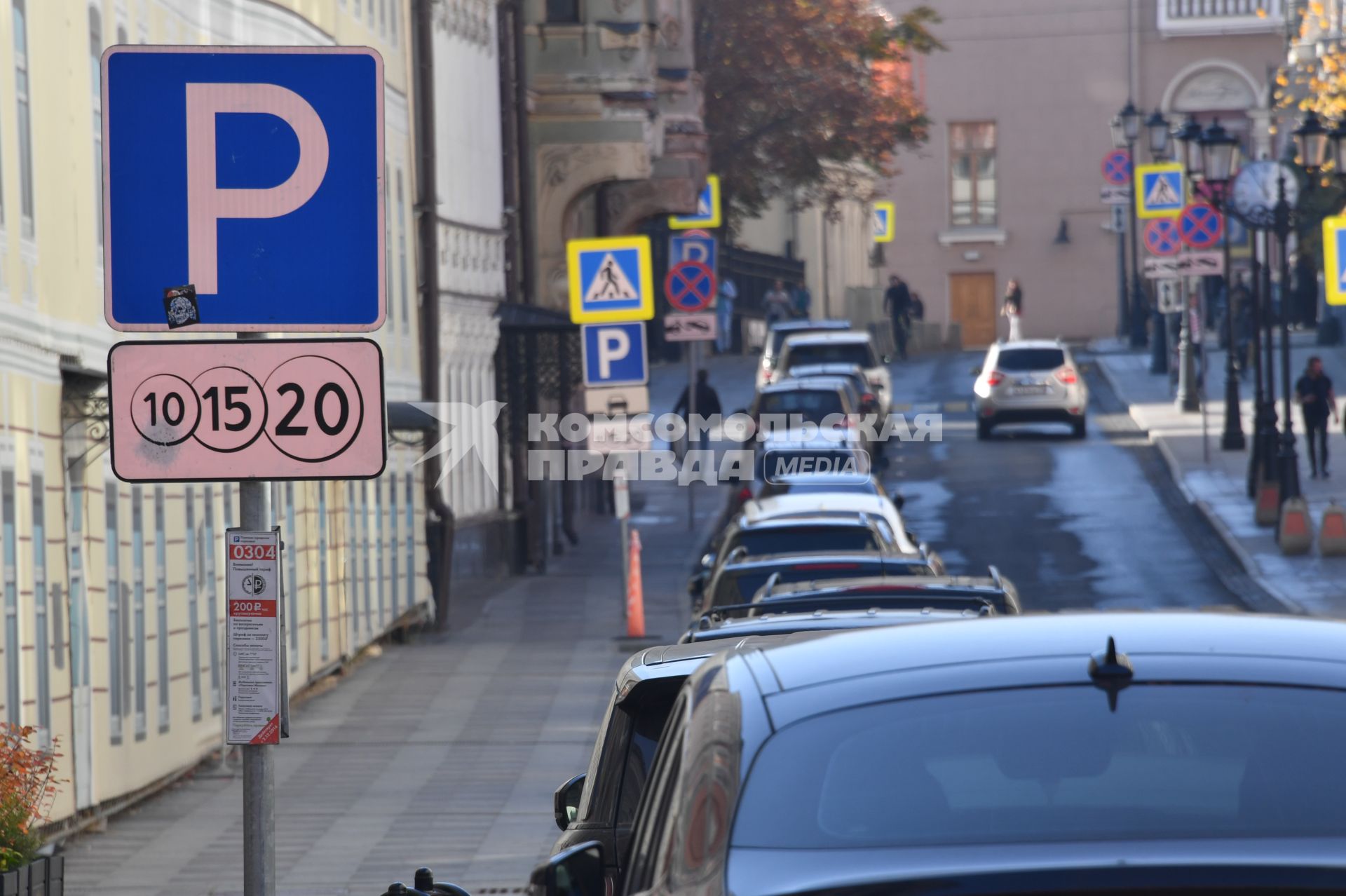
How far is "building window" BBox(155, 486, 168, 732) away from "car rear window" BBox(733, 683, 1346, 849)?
37.3 feet

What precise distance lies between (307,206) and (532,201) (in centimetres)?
2605

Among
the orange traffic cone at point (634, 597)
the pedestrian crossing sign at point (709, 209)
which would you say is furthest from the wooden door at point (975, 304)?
the orange traffic cone at point (634, 597)

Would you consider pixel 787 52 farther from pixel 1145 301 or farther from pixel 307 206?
pixel 307 206

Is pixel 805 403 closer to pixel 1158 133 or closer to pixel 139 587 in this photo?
pixel 1158 133

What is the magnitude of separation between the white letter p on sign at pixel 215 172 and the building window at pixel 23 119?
6.36 metres

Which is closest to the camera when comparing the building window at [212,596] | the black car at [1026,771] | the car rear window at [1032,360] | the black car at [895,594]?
the black car at [1026,771]

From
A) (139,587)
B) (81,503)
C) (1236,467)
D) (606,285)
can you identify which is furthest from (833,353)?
(81,503)

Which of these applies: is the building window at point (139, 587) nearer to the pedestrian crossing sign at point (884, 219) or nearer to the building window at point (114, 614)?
the building window at point (114, 614)

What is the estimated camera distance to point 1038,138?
74.2m

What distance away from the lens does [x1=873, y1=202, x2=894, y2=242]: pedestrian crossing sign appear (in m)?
74.2

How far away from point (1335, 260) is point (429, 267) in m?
9.16

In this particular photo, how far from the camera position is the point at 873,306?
74.8m

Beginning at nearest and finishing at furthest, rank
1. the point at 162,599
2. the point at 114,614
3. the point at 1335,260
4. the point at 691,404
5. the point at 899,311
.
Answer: the point at 114,614
the point at 162,599
the point at 1335,260
the point at 691,404
the point at 899,311

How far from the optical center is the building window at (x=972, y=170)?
74.4 meters
